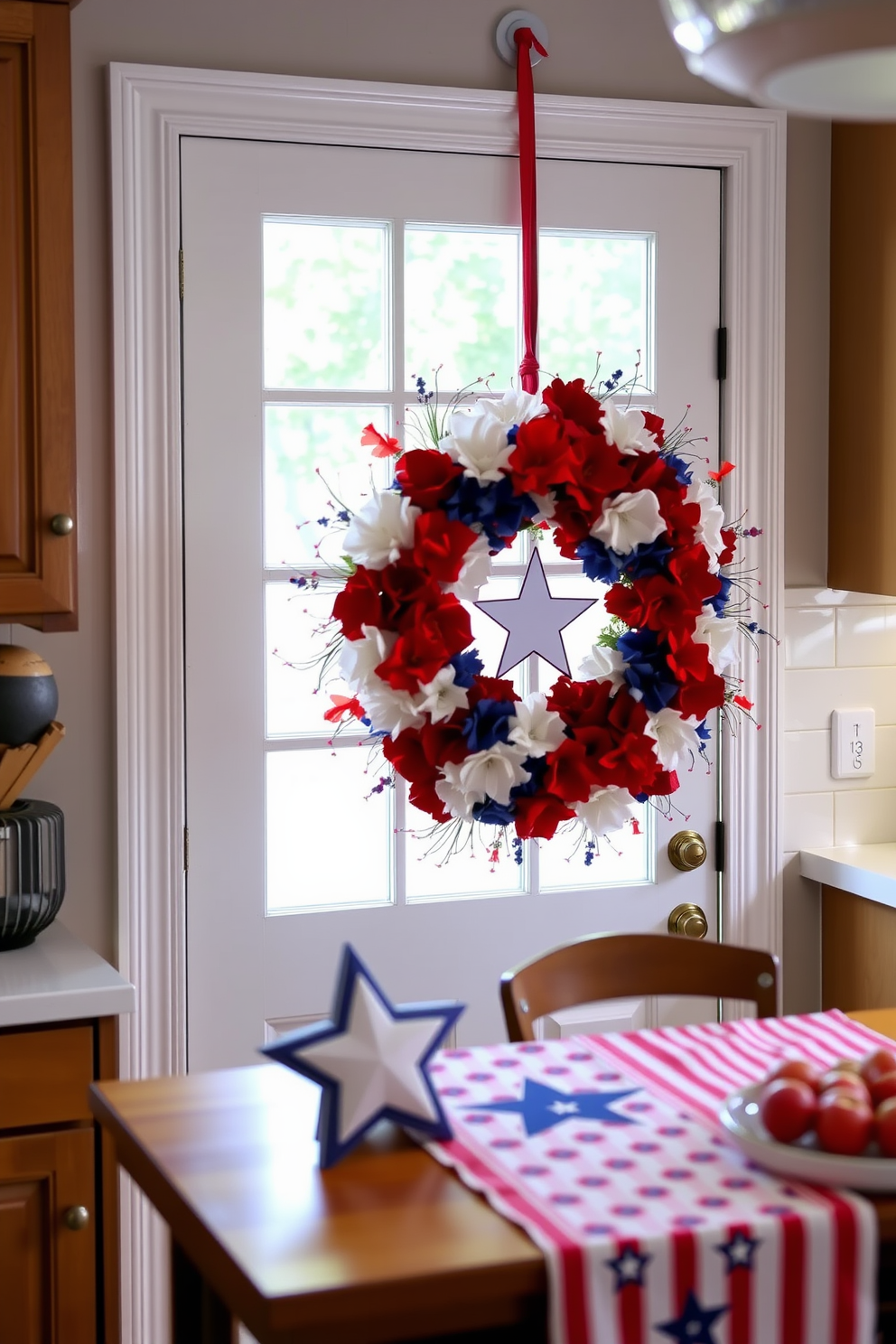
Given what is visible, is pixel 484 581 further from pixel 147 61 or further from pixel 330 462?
pixel 147 61

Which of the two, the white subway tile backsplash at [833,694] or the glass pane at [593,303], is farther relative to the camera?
the white subway tile backsplash at [833,694]

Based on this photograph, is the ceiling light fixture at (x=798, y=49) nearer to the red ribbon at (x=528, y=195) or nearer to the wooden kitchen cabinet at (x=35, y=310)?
the wooden kitchen cabinet at (x=35, y=310)

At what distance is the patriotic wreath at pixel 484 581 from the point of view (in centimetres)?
200

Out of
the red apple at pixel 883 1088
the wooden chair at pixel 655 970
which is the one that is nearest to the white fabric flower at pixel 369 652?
the wooden chair at pixel 655 970

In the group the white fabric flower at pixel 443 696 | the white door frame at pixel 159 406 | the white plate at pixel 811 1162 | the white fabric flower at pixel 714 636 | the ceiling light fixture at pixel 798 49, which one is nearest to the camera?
the ceiling light fixture at pixel 798 49

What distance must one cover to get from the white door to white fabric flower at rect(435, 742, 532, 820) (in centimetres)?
67

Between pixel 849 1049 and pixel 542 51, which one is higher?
pixel 542 51

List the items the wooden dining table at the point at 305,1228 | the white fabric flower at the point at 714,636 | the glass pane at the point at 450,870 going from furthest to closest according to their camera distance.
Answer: the glass pane at the point at 450,870, the white fabric flower at the point at 714,636, the wooden dining table at the point at 305,1228

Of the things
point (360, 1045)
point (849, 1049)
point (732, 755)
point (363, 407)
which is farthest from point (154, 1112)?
point (732, 755)

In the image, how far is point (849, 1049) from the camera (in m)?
1.76

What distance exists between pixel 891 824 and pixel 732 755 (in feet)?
1.27

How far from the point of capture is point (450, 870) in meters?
2.72

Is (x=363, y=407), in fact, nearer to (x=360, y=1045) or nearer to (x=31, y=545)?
(x=31, y=545)

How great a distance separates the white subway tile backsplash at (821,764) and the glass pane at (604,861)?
1.01 ft
